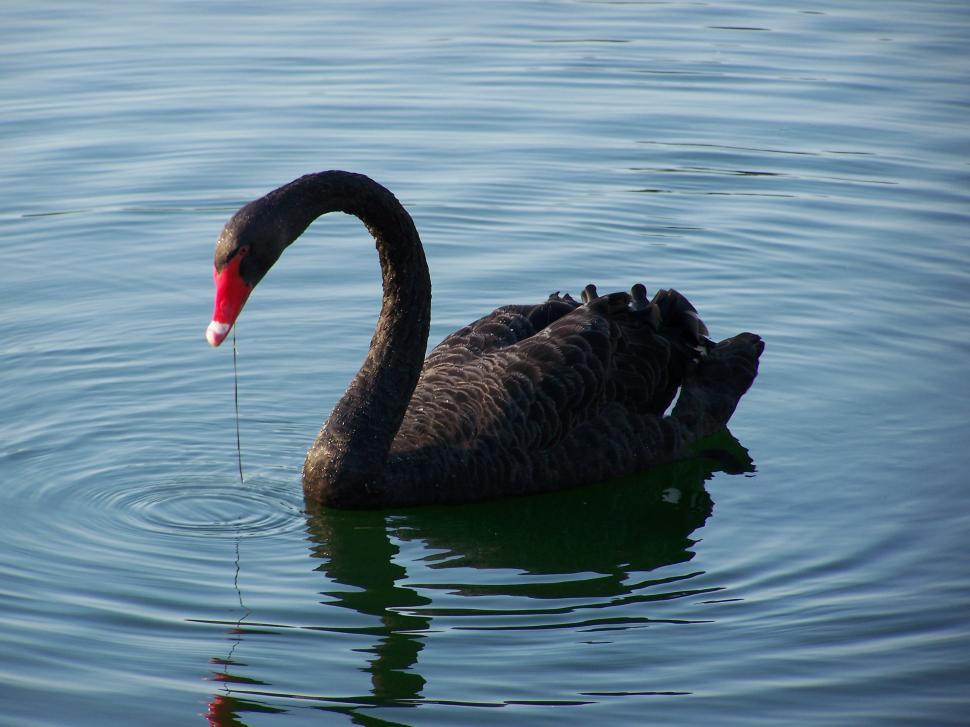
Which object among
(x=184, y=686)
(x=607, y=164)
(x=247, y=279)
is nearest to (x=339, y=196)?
(x=247, y=279)

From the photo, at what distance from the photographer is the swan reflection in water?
5316 mm

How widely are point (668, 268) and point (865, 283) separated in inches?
49.1

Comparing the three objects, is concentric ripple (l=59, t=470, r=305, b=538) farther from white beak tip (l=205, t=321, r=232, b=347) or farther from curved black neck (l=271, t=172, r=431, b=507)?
white beak tip (l=205, t=321, r=232, b=347)

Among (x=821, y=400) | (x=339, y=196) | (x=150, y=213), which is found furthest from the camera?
(x=150, y=213)

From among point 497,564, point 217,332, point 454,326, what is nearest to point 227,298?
point 217,332

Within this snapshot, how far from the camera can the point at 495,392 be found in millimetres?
7086

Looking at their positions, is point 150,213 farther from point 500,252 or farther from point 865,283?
point 865,283

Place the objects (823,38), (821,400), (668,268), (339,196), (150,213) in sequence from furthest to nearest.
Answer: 1. (823,38)
2. (150,213)
3. (668,268)
4. (821,400)
5. (339,196)

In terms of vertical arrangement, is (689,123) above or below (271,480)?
above

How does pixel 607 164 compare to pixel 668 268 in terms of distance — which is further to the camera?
pixel 607 164

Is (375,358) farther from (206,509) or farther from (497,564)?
(497,564)

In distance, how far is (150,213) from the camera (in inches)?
423

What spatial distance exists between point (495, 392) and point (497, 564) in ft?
3.35

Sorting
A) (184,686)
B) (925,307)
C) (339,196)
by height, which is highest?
(339,196)
